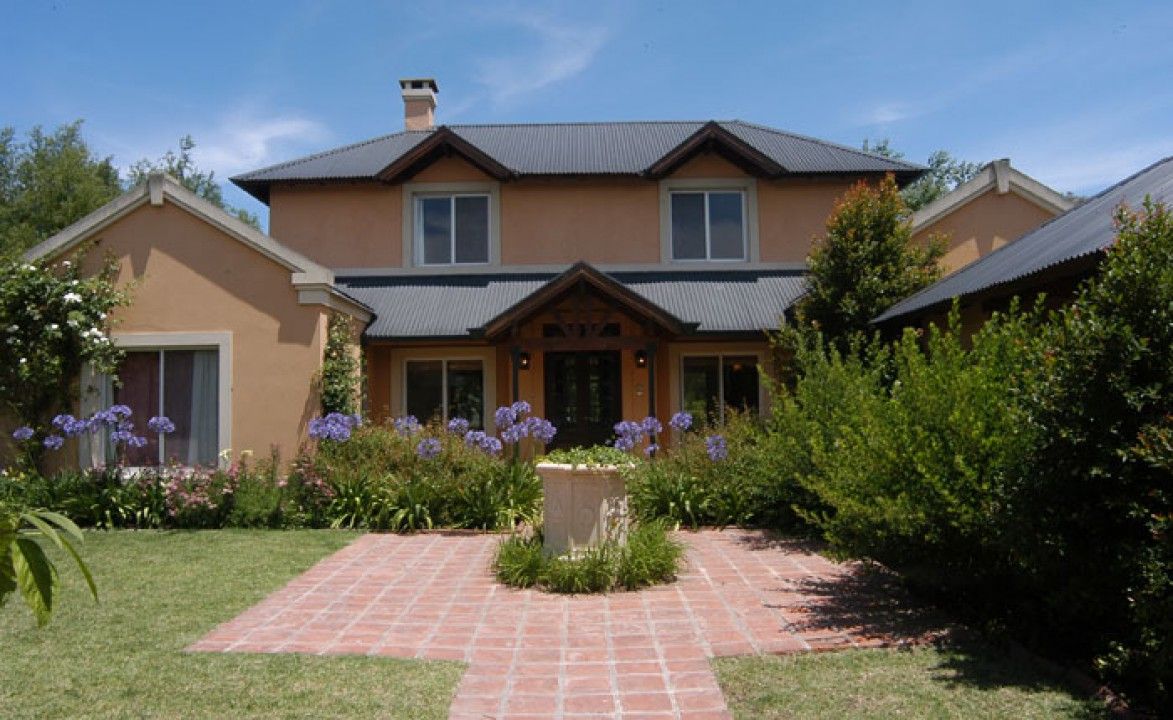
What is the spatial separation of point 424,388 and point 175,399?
15.4 ft

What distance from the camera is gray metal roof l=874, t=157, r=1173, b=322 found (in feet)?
26.8

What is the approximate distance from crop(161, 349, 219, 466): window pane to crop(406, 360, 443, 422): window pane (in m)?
4.08

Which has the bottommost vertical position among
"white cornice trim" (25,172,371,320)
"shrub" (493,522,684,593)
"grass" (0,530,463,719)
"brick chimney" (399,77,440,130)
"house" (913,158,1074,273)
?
"grass" (0,530,463,719)

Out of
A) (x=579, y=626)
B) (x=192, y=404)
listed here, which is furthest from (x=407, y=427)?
(x=579, y=626)

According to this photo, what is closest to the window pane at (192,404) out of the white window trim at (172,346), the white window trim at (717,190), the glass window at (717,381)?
the white window trim at (172,346)

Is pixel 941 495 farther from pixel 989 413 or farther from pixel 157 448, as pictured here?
pixel 157 448

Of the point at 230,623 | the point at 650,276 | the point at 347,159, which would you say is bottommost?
the point at 230,623

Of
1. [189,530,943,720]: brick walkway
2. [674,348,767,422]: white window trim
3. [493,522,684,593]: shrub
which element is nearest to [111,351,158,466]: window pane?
[189,530,943,720]: brick walkway

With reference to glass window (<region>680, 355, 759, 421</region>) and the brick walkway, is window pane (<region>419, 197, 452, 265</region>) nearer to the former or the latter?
glass window (<region>680, 355, 759, 421</region>)

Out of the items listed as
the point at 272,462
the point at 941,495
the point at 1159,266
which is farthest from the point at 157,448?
the point at 1159,266

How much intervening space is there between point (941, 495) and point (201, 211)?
37.9ft

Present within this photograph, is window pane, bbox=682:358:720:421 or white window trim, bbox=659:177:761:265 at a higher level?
white window trim, bbox=659:177:761:265

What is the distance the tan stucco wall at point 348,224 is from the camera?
55.8 ft

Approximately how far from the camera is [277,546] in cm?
974
